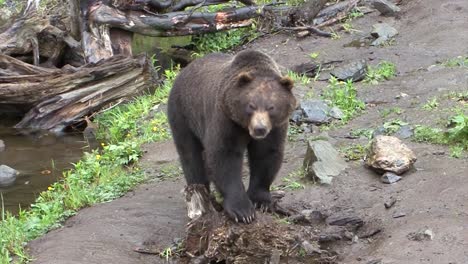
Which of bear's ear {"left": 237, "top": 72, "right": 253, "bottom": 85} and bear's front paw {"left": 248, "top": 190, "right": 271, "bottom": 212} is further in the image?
bear's front paw {"left": 248, "top": 190, "right": 271, "bottom": 212}

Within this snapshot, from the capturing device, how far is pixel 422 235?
16.8 ft

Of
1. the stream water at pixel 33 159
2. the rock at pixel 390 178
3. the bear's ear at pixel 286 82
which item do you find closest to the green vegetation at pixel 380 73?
the rock at pixel 390 178

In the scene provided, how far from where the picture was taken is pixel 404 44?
1067cm

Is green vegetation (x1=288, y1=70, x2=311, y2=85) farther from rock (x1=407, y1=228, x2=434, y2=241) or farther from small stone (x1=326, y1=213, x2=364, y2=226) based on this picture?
rock (x1=407, y1=228, x2=434, y2=241)

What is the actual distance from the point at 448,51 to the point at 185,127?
200 inches

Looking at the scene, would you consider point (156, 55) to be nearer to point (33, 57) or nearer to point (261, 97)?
point (33, 57)

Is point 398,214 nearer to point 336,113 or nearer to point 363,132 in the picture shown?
point 363,132

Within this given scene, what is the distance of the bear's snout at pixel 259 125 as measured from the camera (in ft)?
16.5

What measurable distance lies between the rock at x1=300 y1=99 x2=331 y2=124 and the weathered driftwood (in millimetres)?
3492

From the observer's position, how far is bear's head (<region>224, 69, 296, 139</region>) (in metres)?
5.17

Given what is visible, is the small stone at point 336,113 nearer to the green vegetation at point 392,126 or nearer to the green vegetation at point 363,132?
the green vegetation at point 363,132

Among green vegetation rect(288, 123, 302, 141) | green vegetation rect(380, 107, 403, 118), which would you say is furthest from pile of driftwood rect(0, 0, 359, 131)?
green vegetation rect(380, 107, 403, 118)

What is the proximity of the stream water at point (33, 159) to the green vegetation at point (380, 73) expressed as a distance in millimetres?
3880

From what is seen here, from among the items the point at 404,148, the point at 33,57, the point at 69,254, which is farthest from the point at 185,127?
the point at 33,57
